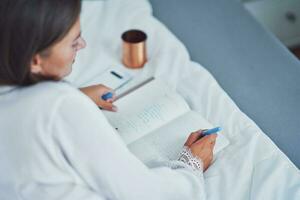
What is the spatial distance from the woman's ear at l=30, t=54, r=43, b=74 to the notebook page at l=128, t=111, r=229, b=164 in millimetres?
357

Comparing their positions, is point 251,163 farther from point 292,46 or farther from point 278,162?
point 292,46

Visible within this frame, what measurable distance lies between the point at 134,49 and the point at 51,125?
556mm

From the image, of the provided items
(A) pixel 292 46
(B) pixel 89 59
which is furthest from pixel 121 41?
(A) pixel 292 46

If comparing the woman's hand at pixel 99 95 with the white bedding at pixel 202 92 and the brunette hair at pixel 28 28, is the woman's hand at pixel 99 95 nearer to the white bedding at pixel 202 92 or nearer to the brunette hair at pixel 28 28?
the white bedding at pixel 202 92

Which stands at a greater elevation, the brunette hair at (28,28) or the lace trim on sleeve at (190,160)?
the brunette hair at (28,28)

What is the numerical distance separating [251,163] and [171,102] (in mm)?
259

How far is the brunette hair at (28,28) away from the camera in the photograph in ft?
2.00

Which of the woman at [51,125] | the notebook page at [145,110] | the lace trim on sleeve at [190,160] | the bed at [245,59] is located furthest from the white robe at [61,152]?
the bed at [245,59]

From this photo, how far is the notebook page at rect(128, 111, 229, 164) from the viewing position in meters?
0.96

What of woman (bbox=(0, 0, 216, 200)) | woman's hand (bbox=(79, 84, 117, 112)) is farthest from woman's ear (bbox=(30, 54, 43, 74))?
woman's hand (bbox=(79, 84, 117, 112))

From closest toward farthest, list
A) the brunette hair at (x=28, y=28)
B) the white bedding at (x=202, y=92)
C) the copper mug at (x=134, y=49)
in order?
1. the brunette hair at (x=28, y=28)
2. the white bedding at (x=202, y=92)
3. the copper mug at (x=134, y=49)

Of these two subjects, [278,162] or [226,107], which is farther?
[226,107]

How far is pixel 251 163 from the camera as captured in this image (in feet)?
3.02

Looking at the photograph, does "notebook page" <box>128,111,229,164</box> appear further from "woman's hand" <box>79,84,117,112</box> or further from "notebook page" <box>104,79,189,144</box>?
"woman's hand" <box>79,84,117,112</box>
